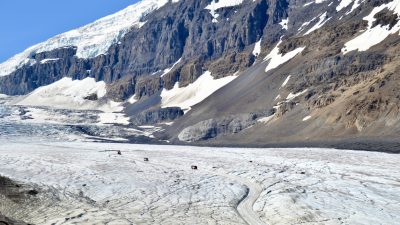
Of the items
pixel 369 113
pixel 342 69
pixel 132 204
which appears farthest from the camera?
pixel 342 69

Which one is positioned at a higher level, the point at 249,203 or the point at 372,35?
the point at 372,35

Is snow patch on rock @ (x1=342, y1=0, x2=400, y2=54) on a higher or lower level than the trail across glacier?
higher

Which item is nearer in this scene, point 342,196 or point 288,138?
point 342,196

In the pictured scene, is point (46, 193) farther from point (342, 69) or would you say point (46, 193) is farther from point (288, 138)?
point (342, 69)

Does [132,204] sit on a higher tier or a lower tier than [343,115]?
lower

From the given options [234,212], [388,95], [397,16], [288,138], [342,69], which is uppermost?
[397,16]

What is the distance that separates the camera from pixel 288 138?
138 meters

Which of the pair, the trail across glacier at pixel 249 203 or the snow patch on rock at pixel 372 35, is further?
the snow patch on rock at pixel 372 35

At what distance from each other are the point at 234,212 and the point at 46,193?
1122 cm

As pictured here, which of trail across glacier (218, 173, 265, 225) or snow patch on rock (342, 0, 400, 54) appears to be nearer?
trail across glacier (218, 173, 265, 225)

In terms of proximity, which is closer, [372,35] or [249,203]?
[249,203]

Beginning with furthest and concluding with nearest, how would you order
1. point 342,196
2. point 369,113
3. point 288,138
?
point 288,138, point 369,113, point 342,196

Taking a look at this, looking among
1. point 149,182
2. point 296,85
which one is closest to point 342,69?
point 296,85

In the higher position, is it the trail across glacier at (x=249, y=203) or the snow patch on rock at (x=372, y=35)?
the snow patch on rock at (x=372, y=35)
